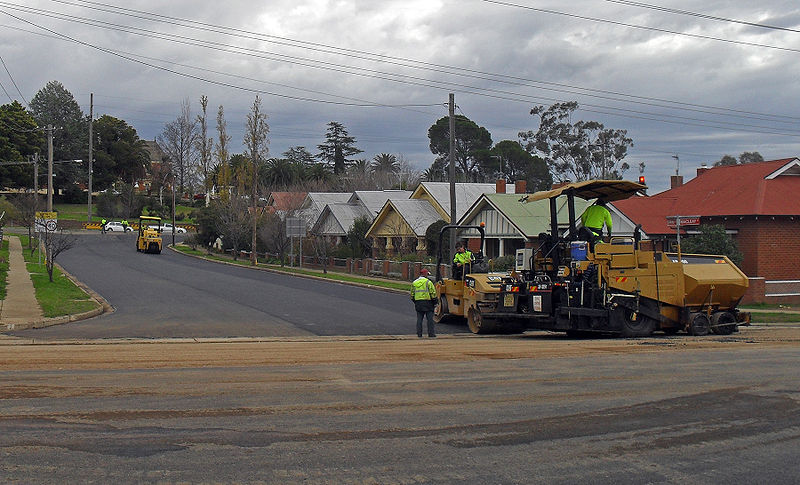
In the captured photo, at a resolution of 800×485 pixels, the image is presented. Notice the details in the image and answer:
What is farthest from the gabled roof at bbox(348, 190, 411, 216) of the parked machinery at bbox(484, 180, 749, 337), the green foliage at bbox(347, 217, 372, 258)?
the parked machinery at bbox(484, 180, 749, 337)

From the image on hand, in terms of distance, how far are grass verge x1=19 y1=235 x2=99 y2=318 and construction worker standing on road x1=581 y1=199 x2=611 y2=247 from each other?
45.8ft

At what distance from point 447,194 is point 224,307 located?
3639 centimetres

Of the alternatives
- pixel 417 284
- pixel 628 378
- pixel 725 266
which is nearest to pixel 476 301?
pixel 417 284

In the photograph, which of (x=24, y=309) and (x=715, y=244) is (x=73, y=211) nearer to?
(x=24, y=309)

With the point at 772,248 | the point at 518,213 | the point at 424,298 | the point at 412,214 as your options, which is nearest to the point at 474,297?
the point at 424,298

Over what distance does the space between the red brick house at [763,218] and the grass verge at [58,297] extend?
23.4 meters

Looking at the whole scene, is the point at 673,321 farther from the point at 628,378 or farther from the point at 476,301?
the point at 628,378

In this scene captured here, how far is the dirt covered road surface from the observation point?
7223 millimetres

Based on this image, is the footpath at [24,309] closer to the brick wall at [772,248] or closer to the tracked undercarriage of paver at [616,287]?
the tracked undercarriage of paver at [616,287]

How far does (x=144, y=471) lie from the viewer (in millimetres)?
6996

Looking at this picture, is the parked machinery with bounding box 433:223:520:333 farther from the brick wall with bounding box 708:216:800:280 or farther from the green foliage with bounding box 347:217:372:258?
the green foliage with bounding box 347:217:372:258

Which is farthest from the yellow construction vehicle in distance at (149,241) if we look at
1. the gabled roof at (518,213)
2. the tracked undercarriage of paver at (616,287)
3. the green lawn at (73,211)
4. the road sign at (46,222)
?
the tracked undercarriage of paver at (616,287)

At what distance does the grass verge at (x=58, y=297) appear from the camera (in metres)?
22.9

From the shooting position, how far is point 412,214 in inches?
2188
